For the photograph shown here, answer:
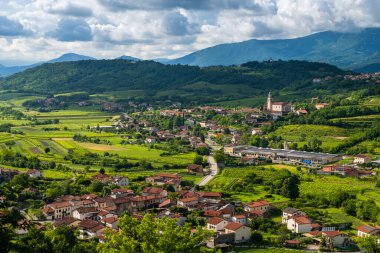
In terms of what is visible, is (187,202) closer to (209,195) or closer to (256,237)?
(209,195)

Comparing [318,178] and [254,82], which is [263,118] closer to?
[318,178]

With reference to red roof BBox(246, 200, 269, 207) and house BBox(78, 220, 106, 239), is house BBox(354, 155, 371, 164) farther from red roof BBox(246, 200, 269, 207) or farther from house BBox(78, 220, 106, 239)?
house BBox(78, 220, 106, 239)

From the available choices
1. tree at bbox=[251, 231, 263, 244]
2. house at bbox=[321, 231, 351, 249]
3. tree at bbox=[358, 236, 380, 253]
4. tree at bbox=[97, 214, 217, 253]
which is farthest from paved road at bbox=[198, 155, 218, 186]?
tree at bbox=[97, 214, 217, 253]

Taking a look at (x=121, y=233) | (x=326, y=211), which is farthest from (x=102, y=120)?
(x=121, y=233)

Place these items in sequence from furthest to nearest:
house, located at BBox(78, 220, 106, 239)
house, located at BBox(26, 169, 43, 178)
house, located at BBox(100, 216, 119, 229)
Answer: house, located at BBox(26, 169, 43, 178) → house, located at BBox(100, 216, 119, 229) → house, located at BBox(78, 220, 106, 239)

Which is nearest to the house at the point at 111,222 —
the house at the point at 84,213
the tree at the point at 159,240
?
the house at the point at 84,213

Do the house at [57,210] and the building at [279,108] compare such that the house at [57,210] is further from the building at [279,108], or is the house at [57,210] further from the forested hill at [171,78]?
the forested hill at [171,78]
